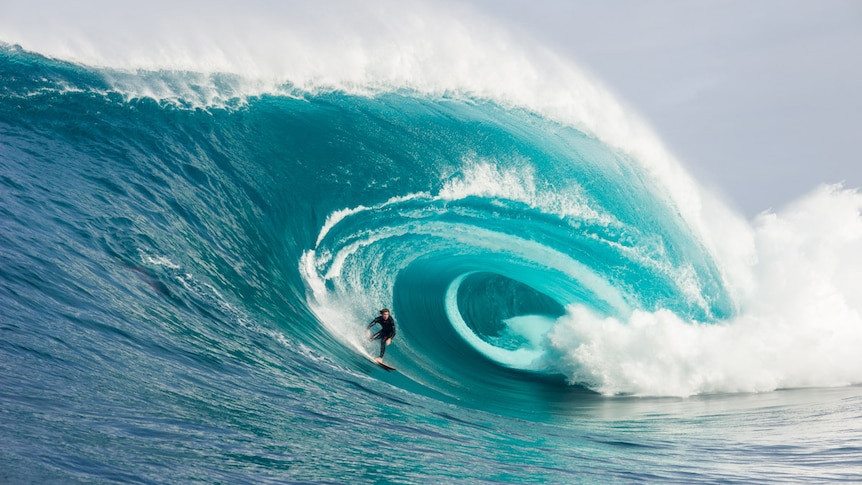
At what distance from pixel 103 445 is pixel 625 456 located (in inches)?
210

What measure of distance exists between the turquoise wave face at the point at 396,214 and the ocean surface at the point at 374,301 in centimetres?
6

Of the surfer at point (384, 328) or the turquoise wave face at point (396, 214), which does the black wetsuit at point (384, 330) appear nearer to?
the surfer at point (384, 328)

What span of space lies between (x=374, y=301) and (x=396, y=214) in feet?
6.54

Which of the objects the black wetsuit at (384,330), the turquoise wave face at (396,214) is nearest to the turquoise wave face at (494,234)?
the turquoise wave face at (396,214)

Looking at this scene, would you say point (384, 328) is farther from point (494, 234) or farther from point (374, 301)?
point (494, 234)

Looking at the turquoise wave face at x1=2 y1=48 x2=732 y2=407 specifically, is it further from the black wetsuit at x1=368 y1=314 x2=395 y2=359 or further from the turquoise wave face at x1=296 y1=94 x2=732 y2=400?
the black wetsuit at x1=368 y1=314 x2=395 y2=359

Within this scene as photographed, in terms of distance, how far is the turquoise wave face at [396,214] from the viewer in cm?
1041

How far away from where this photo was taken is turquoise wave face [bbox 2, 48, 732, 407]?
10406 millimetres

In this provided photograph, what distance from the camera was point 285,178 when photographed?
12516mm

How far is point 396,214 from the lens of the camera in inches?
516

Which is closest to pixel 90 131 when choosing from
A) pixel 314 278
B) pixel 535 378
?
pixel 314 278

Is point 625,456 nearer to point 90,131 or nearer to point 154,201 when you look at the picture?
point 154,201

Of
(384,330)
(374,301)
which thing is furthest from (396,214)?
(384,330)

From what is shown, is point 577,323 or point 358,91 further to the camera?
point 358,91
